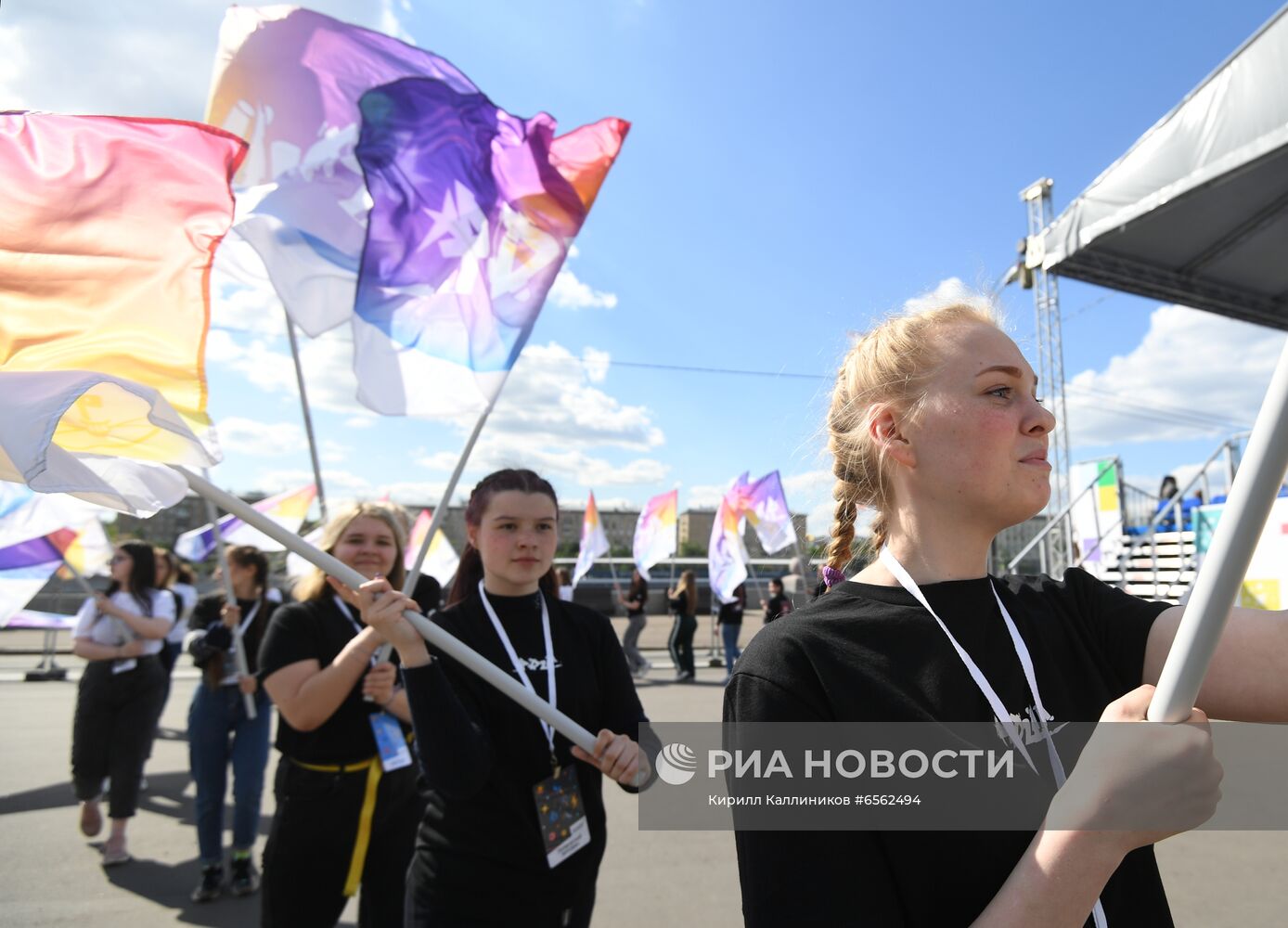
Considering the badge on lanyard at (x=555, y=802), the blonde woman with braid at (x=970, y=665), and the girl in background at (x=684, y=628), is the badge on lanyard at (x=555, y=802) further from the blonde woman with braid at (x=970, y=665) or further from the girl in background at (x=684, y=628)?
the girl in background at (x=684, y=628)

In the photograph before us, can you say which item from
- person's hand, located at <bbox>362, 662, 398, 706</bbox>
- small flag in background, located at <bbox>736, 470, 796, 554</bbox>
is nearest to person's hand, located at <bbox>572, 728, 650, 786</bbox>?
person's hand, located at <bbox>362, 662, 398, 706</bbox>

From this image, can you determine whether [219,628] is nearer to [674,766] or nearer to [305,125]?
[305,125]

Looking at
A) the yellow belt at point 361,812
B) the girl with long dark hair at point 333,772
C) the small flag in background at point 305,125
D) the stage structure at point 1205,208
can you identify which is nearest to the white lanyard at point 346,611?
the girl with long dark hair at point 333,772

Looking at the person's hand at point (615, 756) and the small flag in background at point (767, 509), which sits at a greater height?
the small flag in background at point (767, 509)

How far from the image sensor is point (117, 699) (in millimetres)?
5270

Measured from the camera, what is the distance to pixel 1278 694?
124cm

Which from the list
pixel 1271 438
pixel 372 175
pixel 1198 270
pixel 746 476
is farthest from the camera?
pixel 746 476

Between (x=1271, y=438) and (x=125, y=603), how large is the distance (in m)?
6.60

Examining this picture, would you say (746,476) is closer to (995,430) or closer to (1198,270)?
(1198,270)

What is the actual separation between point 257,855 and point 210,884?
0.62 metres

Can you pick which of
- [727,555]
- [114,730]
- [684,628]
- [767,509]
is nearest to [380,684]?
[114,730]

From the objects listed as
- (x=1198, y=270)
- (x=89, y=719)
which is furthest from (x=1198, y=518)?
(x=89, y=719)

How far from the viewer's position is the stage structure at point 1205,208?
427 centimetres

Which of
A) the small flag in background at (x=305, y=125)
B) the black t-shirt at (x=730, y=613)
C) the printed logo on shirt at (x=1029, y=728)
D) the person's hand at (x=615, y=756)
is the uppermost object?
the small flag in background at (x=305, y=125)
